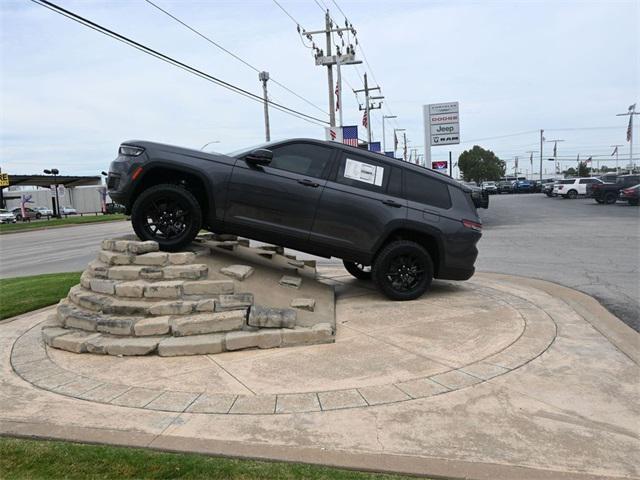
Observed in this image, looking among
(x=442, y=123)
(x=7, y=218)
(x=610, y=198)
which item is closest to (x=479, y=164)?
(x=610, y=198)

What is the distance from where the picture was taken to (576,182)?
42188 mm

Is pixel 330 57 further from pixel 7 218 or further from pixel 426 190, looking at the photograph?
pixel 7 218

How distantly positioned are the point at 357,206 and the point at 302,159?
0.93 metres

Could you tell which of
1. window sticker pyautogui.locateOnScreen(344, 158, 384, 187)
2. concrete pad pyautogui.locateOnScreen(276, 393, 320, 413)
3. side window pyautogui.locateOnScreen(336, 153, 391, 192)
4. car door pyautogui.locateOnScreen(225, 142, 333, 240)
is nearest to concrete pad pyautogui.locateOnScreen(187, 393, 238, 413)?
concrete pad pyautogui.locateOnScreen(276, 393, 320, 413)

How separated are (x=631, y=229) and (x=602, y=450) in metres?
15.9

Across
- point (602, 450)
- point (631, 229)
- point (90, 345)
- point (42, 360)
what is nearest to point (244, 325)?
point (90, 345)

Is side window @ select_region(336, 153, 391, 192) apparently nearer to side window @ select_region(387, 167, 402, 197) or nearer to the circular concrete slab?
side window @ select_region(387, 167, 402, 197)

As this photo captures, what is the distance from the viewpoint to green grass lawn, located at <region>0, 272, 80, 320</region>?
707 centimetres

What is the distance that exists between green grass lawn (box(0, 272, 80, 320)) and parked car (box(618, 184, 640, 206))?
100ft

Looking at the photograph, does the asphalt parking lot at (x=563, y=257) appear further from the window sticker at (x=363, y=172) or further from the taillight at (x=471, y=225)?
the window sticker at (x=363, y=172)

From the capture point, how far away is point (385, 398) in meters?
3.80

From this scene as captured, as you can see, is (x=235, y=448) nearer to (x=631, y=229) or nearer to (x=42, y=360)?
(x=42, y=360)

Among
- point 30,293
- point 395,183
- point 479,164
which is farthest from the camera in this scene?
point 479,164

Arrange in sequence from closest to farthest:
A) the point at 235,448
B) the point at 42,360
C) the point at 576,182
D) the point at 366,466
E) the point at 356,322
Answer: the point at 366,466 < the point at 235,448 < the point at 42,360 < the point at 356,322 < the point at 576,182
